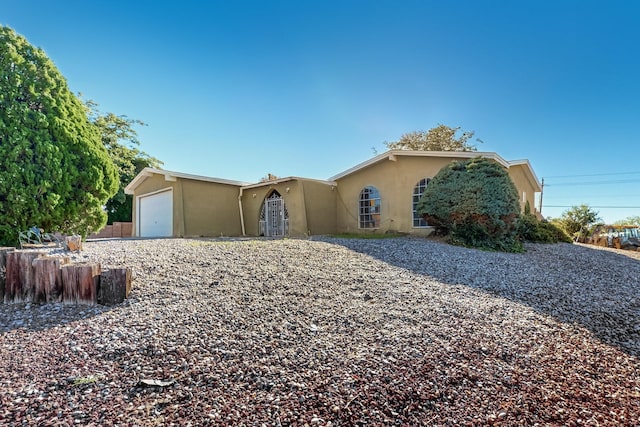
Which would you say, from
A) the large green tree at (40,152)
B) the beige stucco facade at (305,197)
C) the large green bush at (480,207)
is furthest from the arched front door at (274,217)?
the large green tree at (40,152)

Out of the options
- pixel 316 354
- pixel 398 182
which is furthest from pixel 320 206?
pixel 316 354

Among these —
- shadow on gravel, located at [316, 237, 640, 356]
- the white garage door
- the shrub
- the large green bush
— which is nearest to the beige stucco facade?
the white garage door

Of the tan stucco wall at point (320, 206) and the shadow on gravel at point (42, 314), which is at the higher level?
the tan stucco wall at point (320, 206)

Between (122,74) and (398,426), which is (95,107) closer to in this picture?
(122,74)

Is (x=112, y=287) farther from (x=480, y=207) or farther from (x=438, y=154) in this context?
(x=438, y=154)

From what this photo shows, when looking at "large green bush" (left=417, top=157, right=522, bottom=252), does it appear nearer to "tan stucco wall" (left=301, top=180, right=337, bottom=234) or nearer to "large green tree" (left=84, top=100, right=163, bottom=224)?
"tan stucco wall" (left=301, top=180, right=337, bottom=234)

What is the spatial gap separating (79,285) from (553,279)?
7219mm

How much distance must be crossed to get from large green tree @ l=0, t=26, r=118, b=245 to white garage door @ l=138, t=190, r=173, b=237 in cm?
771

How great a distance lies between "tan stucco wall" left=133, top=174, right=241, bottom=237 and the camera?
1309cm

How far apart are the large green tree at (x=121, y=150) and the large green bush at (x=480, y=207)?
1967 cm

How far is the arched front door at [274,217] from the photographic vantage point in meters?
13.7

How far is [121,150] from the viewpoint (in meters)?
20.6

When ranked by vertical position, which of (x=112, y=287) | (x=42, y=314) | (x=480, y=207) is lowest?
(x=42, y=314)

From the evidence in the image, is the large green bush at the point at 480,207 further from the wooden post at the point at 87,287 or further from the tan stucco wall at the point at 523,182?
the wooden post at the point at 87,287
